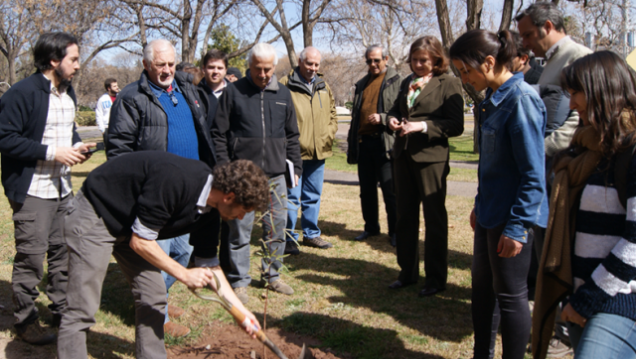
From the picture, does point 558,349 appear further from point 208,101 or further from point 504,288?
point 208,101

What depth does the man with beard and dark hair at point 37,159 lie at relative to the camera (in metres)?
3.20

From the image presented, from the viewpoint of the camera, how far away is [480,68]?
2562 mm

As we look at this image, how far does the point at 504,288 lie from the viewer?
2.55m

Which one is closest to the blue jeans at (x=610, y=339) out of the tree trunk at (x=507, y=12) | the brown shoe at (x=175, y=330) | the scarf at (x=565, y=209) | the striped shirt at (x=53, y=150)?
the scarf at (x=565, y=209)

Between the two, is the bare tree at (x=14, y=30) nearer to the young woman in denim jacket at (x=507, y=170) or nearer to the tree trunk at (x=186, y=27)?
the tree trunk at (x=186, y=27)

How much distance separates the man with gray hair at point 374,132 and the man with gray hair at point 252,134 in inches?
56.8

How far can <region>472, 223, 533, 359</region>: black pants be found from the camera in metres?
2.52

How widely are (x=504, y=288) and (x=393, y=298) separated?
1.63m

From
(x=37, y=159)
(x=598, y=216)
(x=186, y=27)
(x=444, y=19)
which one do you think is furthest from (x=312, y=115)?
(x=186, y=27)

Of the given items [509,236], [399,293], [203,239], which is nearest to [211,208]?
[203,239]

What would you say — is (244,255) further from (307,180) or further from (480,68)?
(480,68)

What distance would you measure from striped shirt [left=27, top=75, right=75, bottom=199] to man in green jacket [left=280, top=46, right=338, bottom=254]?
7.13 feet

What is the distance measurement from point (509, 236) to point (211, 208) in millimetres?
1502

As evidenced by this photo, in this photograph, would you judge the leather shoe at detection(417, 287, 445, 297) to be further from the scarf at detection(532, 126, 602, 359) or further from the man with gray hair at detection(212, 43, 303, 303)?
the scarf at detection(532, 126, 602, 359)
